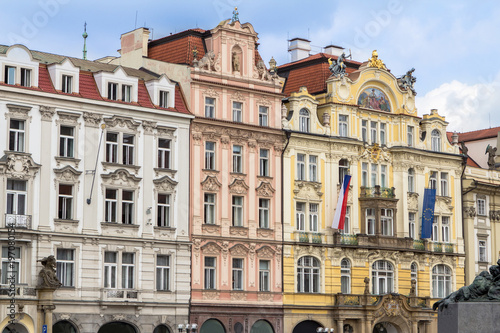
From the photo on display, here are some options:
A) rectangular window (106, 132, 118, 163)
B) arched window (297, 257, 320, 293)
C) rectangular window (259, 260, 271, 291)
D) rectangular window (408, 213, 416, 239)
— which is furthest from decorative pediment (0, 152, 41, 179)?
rectangular window (408, 213, 416, 239)

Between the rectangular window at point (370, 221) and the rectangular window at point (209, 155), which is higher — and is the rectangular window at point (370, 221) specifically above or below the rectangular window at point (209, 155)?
below

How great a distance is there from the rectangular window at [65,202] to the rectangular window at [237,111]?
12.5 m

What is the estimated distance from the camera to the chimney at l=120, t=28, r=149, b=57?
7262cm

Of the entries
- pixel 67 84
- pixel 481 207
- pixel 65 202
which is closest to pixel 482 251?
pixel 481 207

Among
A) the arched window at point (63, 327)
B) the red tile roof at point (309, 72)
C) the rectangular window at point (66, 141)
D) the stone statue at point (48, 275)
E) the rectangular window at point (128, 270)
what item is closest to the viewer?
the stone statue at point (48, 275)

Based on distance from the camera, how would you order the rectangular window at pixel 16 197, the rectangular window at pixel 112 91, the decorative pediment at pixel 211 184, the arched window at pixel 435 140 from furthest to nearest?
the arched window at pixel 435 140
the decorative pediment at pixel 211 184
the rectangular window at pixel 112 91
the rectangular window at pixel 16 197

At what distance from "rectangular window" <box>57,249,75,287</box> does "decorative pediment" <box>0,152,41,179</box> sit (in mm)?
4476

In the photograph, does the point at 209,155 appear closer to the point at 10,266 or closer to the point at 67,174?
the point at 67,174

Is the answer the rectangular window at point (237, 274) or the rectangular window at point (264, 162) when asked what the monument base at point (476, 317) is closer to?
the rectangular window at point (237, 274)

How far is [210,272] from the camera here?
68250 millimetres

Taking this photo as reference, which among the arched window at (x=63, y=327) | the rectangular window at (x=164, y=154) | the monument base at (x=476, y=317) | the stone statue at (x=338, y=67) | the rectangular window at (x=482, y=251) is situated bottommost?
the arched window at (x=63, y=327)

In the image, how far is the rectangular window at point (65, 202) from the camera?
6216 centimetres

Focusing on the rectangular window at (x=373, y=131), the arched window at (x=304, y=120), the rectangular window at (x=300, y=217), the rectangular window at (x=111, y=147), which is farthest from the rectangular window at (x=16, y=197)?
the rectangular window at (x=373, y=131)

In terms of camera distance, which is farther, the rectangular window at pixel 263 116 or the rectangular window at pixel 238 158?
the rectangular window at pixel 263 116
